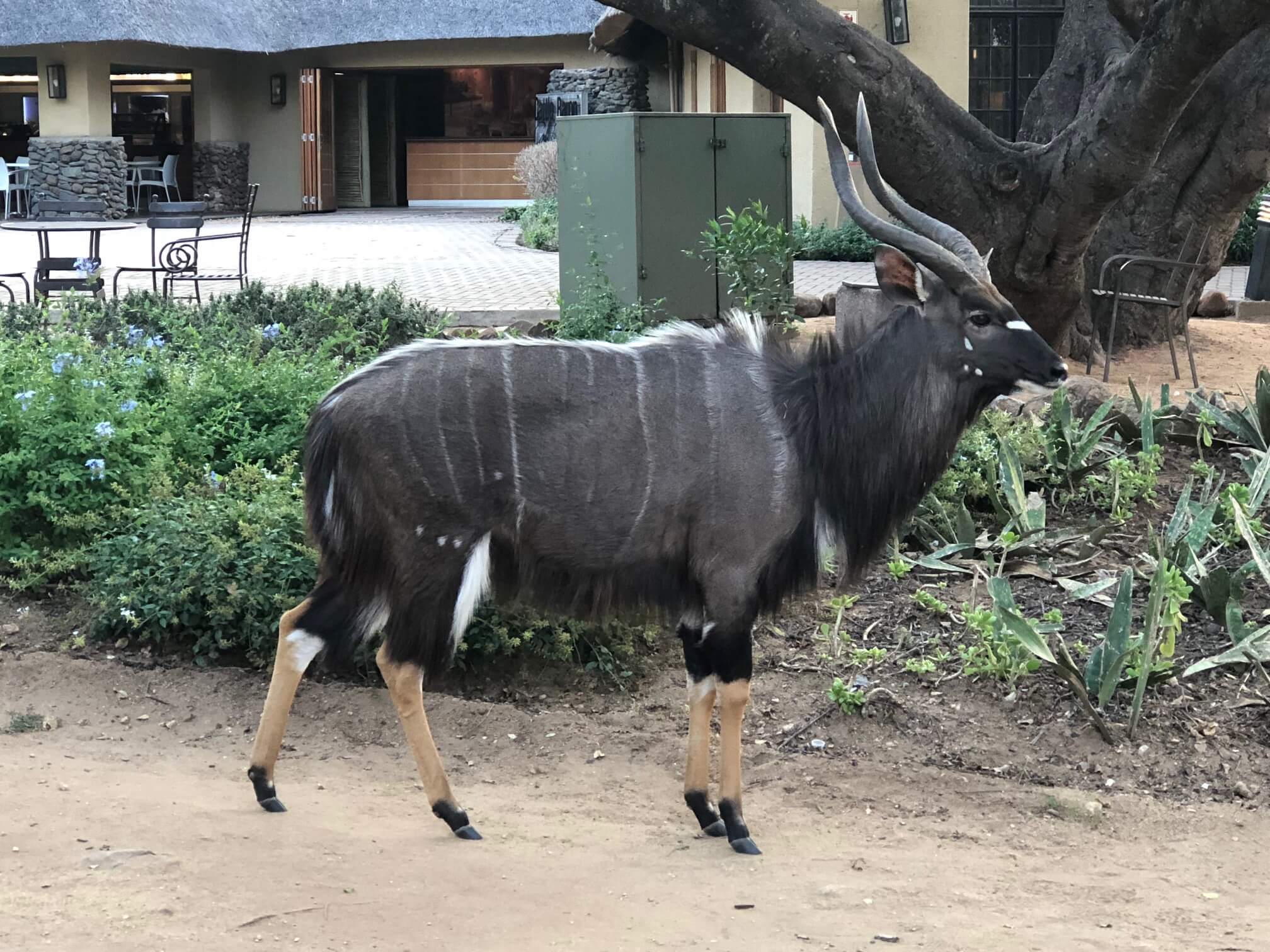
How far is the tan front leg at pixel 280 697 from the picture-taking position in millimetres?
4379

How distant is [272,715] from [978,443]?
12.9 ft

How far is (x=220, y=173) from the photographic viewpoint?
29.8 meters

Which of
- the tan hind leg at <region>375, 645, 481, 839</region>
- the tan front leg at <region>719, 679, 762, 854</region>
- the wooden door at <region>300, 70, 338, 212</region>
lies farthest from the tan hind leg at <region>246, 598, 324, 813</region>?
the wooden door at <region>300, 70, 338, 212</region>

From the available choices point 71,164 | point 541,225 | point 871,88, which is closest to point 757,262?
point 871,88

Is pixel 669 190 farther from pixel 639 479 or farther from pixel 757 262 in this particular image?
pixel 639 479

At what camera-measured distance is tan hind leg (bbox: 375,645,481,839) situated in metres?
4.27

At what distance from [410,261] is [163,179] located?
11867 millimetres

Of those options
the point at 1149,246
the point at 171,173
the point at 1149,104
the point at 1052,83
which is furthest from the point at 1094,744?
the point at 171,173

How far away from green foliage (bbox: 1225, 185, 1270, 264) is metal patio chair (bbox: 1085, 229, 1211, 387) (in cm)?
826

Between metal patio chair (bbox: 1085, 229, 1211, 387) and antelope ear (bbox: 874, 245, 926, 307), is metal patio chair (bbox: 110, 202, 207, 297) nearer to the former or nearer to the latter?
metal patio chair (bbox: 1085, 229, 1211, 387)

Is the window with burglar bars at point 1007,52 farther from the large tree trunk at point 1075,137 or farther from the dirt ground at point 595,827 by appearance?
the dirt ground at point 595,827

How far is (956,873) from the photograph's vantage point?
420 cm

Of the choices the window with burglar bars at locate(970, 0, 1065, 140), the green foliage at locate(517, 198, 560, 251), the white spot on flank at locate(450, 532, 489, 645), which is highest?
the window with burglar bars at locate(970, 0, 1065, 140)

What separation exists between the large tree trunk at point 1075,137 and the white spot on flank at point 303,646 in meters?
5.50
